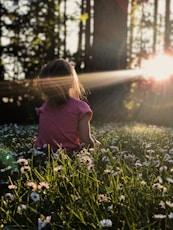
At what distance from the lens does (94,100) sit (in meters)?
20.2

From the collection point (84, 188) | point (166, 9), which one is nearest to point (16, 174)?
point (84, 188)

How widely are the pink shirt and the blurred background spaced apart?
13314 millimetres

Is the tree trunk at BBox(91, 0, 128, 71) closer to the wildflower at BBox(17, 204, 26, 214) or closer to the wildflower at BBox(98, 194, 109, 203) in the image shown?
the wildflower at BBox(98, 194, 109, 203)

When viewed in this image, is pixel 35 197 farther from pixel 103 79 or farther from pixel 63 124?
pixel 103 79

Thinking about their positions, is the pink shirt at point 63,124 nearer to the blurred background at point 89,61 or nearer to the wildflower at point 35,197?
the wildflower at point 35,197

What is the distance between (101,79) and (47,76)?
14.2 m

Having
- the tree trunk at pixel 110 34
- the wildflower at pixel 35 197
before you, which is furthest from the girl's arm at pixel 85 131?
the tree trunk at pixel 110 34

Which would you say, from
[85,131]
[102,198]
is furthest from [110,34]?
[102,198]

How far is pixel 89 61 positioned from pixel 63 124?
17.8 meters

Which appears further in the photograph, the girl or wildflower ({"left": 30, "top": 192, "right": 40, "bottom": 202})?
the girl

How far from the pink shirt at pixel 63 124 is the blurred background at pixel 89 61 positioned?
43.7ft

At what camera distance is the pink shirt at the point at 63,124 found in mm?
5875

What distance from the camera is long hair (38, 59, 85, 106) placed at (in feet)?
18.3

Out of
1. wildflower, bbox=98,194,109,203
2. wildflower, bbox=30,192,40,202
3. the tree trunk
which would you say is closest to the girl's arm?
wildflower, bbox=98,194,109,203
